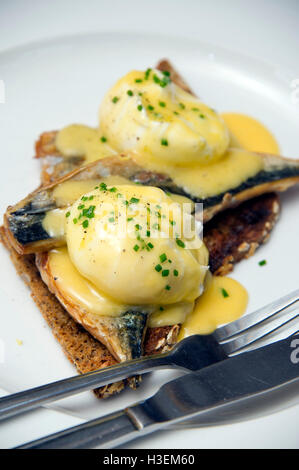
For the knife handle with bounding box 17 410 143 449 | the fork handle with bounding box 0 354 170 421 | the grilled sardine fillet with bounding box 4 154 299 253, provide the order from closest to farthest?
1. the knife handle with bounding box 17 410 143 449
2. the fork handle with bounding box 0 354 170 421
3. the grilled sardine fillet with bounding box 4 154 299 253

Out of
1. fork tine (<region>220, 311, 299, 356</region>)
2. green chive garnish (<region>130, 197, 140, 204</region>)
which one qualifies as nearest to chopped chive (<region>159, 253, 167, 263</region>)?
green chive garnish (<region>130, 197, 140, 204</region>)

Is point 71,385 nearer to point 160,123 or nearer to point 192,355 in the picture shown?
point 192,355

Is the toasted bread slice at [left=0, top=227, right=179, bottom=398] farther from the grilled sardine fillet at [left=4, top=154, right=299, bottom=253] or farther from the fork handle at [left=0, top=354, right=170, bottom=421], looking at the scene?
the grilled sardine fillet at [left=4, top=154, right=299, bottom=253]

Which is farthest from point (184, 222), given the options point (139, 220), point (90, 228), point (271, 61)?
point (271, 61)

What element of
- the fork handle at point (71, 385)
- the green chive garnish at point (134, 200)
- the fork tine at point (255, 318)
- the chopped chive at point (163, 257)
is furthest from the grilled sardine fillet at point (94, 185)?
the fork handle at point (71, 385)

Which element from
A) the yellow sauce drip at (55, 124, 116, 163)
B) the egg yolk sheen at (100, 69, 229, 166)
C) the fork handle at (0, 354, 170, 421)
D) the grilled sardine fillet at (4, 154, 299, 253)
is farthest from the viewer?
the yellow sauce drip at (55, 124, 116, 163)
